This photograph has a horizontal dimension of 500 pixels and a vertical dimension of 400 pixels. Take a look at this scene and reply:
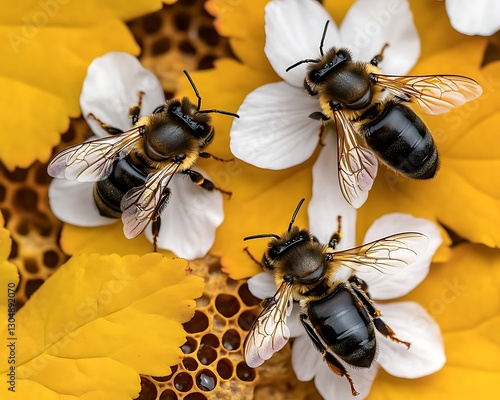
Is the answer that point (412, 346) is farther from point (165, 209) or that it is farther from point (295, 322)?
point (165, 209)

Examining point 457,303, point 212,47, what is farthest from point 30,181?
point 457,303

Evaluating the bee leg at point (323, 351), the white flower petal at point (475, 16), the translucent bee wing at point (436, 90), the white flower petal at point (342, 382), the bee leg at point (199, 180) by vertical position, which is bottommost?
the white flower petal at point (342, 382)

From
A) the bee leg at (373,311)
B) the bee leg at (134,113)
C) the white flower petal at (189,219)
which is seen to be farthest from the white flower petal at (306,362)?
the bee leg at (134,113)

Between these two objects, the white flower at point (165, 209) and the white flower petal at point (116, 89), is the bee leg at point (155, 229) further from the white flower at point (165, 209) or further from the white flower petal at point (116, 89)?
the white flower petal at point (116, 89)

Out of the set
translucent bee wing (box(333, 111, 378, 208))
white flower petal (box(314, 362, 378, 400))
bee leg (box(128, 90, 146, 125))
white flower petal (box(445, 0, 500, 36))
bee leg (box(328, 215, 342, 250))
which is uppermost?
white flower petal (box(445, 0, 500, 36))

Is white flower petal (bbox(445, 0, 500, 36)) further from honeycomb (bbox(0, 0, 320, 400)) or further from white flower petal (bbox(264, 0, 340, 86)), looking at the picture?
honeycomb (bbox(0, 0, 320, 400))

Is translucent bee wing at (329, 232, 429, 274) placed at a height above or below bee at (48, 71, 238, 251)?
below

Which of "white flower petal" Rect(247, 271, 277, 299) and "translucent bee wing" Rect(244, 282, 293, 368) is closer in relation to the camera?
"translucent bee wing" Rect(244, 282, 293, 368)

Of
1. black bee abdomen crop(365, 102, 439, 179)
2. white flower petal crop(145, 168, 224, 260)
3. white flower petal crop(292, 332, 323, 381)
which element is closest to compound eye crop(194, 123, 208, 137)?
white flower petal crop(145, 168, 224, 260)
